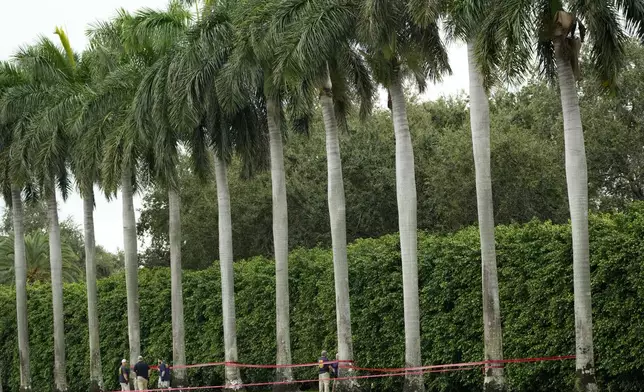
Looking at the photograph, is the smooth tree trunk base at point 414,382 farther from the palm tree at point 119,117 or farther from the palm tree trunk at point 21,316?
the palm tree trunk at point 21,316

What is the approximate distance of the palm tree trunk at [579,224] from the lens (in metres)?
23.4

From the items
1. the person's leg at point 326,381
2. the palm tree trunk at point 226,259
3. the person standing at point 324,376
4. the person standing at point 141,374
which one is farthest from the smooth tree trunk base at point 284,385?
the person standing at point 141,374

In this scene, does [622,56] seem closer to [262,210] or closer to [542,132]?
[542,132]

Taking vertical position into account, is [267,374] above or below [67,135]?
below

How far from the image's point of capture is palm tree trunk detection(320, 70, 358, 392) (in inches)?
1216

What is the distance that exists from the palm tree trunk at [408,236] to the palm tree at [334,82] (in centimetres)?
220

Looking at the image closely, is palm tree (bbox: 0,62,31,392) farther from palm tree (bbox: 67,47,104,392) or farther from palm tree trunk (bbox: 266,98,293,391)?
palm tree trunk (bbox: 266,98,293,391)

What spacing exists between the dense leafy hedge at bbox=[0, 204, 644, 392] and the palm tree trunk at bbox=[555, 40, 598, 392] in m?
2.37

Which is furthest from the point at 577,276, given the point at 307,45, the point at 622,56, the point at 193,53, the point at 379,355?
the point at 193,53

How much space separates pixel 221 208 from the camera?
36.5 metres

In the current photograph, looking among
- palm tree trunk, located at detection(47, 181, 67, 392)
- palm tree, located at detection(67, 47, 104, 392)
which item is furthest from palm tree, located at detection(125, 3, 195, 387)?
palm tree trunk, located at detection(47, 181, 67, 392)

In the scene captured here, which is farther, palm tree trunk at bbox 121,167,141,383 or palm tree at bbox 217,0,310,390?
palm tree trunk at bbox 121,167,141,383

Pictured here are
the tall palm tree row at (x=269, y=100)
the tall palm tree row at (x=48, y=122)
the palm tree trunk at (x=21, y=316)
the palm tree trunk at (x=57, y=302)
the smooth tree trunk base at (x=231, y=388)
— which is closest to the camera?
the tall palm tree row at (x=269, y=100)

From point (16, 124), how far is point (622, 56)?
29142 mm
